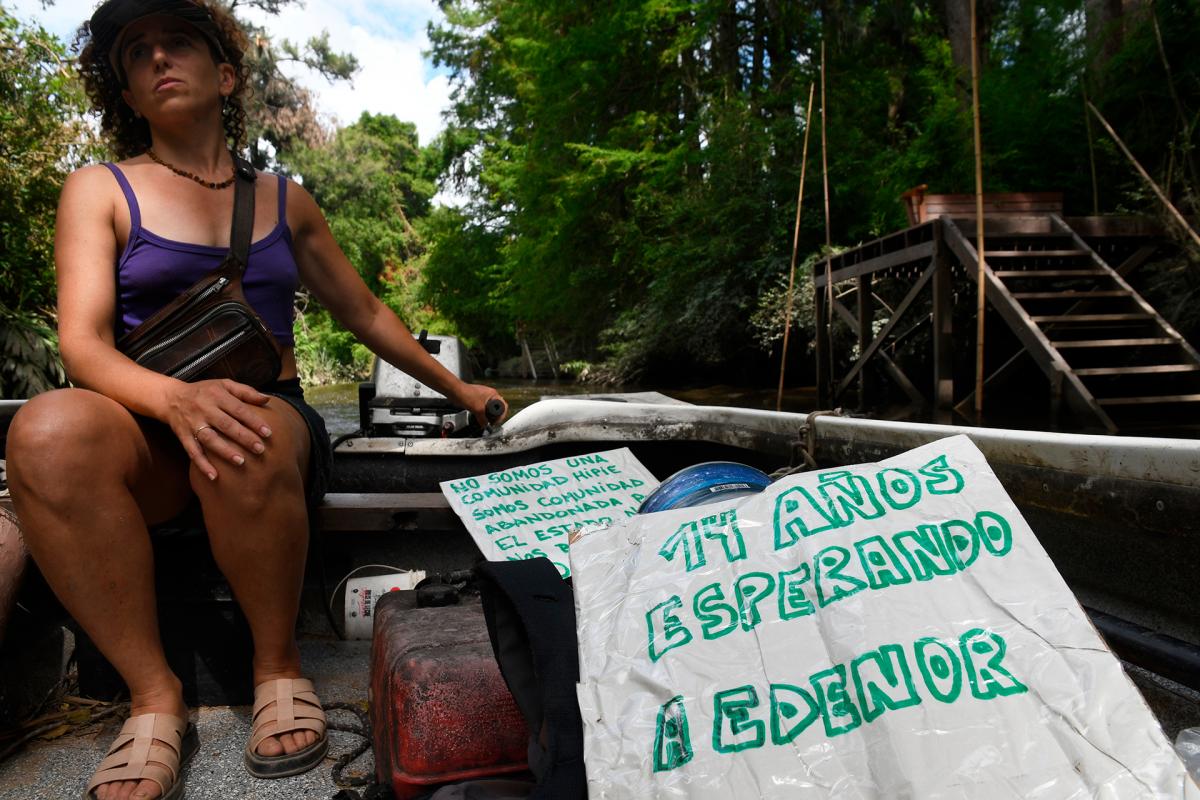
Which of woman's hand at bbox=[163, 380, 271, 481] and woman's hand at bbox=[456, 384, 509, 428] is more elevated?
woman's hand at bbox=[163, 380, 271, 481]

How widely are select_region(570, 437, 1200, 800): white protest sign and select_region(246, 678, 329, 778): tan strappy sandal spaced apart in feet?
2.16

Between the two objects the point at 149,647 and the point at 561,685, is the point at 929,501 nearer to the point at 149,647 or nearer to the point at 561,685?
the point at 561,685

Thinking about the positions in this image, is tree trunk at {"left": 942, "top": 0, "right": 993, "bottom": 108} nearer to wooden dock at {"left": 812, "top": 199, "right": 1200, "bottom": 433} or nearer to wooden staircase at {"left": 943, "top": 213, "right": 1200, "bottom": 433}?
wooden dock at {"left": 812, "top": 199, "right": 1200, "bottom": 433}

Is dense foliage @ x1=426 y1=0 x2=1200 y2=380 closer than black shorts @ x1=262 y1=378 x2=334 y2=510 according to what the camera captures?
No

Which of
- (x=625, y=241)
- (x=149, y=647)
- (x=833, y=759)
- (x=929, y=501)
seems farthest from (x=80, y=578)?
(x=625, y=241)

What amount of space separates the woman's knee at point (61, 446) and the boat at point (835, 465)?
51 cm

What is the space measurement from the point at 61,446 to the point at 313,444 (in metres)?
0.48

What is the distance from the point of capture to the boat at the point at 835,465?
3.80 ft

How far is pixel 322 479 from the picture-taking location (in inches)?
68.7

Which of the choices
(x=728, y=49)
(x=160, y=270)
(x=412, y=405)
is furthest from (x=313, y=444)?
(x=728, y=49)

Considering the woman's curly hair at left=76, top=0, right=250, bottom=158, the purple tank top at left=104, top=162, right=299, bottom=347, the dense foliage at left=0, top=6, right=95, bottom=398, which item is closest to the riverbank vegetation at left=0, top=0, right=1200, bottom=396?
the dense foliage at left=0, top=6, right=95, bottom=398

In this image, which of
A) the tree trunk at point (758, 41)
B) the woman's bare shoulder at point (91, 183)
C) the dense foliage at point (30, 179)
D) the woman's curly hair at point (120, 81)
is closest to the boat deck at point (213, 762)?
the woman's bare shoulder at point (91, 183)

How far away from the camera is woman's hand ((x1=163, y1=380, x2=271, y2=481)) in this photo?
4.32 feet

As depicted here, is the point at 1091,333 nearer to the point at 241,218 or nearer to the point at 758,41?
the point at 241,218
